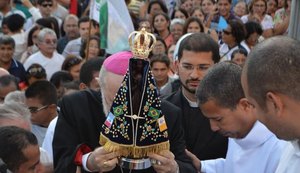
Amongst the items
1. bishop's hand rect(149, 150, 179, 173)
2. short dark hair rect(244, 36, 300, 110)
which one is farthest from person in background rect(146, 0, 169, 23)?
short dark hair rect(244, 36, 300, 110)

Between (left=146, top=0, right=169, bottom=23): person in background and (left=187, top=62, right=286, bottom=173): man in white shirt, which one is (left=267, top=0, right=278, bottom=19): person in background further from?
(left=187, top=62, right=286, bottom=173): man in white shirt

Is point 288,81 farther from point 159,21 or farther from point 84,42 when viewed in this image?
point 159,21

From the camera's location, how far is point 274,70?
2.62 m

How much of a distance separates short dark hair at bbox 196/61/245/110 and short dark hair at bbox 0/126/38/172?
3.15ft

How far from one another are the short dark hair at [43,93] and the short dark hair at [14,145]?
2.70 metres

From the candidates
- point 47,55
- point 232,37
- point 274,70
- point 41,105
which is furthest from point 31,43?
point 274,70

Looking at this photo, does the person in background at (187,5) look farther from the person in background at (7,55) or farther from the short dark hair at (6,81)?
the short dark hair at (6,81)

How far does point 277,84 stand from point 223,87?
1161 mm

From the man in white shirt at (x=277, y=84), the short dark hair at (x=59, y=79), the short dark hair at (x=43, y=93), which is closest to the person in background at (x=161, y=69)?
the short dark hair at (x=59, y=79)

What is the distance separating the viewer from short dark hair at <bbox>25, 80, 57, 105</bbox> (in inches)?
246

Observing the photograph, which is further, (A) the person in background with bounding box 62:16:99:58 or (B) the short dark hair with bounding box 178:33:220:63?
(A) the person in background with bounding box 62:16:99:58

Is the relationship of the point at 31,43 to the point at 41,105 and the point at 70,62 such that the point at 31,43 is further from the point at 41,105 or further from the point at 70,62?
the point at 41,105

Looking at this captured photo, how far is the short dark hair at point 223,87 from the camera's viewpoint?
3.71m

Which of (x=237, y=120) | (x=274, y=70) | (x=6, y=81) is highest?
(x=274, y=70)
